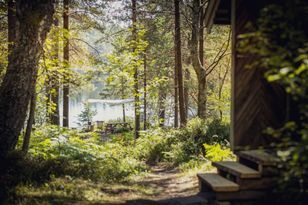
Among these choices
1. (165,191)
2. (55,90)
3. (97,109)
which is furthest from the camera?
(97,109)

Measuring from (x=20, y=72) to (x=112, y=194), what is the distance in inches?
104

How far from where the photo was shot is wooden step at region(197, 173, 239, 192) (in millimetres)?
4367

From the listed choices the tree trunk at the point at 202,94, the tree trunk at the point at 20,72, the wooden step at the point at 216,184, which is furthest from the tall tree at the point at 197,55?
the wooden step at the point at 216,184

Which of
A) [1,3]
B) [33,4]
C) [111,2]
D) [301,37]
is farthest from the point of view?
[111,2]

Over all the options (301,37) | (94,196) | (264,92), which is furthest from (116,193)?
(301,37)

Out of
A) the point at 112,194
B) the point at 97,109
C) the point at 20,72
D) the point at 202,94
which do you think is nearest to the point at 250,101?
the point at 112,194

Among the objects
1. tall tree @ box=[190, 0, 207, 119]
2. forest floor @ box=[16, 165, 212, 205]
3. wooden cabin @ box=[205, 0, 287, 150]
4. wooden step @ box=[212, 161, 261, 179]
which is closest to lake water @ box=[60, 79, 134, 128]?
tall tree @ box=[190, 0, 207, 119]

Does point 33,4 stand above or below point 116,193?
above

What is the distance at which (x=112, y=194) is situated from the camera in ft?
18.1

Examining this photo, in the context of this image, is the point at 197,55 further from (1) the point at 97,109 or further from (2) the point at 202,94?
(1) the point at 97,109

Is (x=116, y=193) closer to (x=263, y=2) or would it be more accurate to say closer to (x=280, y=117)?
(x=280, y=117)

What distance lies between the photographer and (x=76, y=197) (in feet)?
16.5

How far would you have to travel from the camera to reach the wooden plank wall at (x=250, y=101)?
5367mm

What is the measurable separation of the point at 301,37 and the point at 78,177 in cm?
475
